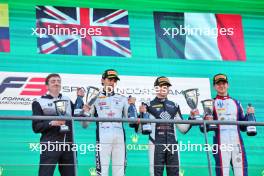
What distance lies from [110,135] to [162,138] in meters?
0.50

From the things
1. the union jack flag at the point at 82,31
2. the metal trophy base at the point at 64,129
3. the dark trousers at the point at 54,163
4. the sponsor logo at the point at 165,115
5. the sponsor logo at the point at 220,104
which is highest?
the union jack flag at the point at 82,31

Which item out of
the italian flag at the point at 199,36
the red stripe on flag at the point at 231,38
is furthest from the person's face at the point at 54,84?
the red stripe on flag at the point at 231,38

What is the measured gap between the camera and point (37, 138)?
917 centimetres

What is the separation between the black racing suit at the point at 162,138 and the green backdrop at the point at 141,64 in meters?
1.37

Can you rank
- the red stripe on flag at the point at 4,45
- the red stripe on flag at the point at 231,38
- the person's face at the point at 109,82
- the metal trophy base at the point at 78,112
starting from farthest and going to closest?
the red stripe on flag at the point at 231,38 < the red stripe on flag at the point at 4,45 < the person's face at the point at 109,82 < the metal trophy base at the point at 78,112

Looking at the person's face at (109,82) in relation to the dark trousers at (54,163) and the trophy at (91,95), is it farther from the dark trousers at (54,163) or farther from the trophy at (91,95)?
the dark trousers at (54,163)

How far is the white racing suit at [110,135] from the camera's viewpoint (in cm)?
752

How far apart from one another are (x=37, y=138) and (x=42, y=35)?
1.28 metres

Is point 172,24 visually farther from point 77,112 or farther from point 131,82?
point 77,112

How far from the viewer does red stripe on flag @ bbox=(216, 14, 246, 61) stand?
1010cm

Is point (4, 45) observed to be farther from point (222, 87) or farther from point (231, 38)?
point (231, 38)

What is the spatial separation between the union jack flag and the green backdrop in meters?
0.07

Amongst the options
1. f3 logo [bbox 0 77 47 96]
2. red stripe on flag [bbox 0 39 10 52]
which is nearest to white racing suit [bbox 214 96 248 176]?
f3 logo [bbox 0 77 47 96]

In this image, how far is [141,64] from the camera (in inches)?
386
